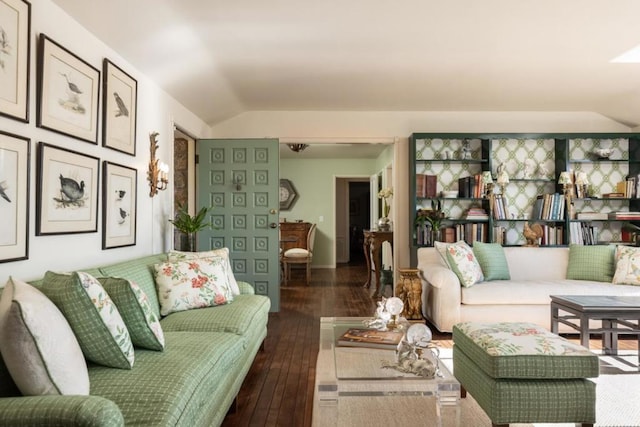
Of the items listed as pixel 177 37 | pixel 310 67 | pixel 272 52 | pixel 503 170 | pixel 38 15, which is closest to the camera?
pixel 38 15

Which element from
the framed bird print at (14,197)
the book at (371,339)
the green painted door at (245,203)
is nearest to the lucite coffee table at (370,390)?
the book at (371,339)

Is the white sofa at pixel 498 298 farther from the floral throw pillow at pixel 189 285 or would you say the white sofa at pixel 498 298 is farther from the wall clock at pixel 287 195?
the wall clock at pixel 287 195

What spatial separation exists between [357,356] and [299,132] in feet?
12.7

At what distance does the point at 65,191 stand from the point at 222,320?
3.74 feet

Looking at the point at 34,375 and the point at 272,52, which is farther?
the point at 272,52

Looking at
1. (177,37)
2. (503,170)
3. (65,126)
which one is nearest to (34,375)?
(65,126)

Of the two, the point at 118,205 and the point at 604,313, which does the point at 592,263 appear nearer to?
the point at 604,313

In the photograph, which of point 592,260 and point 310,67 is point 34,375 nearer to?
point 310,67

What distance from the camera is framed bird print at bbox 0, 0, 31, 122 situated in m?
2.05

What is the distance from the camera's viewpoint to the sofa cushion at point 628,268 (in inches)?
167

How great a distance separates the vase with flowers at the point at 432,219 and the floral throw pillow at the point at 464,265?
1.03 meters

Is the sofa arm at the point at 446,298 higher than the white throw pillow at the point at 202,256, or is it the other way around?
the white throw pillow at the point at 202,256

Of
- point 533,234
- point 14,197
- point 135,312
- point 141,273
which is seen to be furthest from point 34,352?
point 533,234

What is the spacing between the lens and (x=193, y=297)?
305 centimetres
